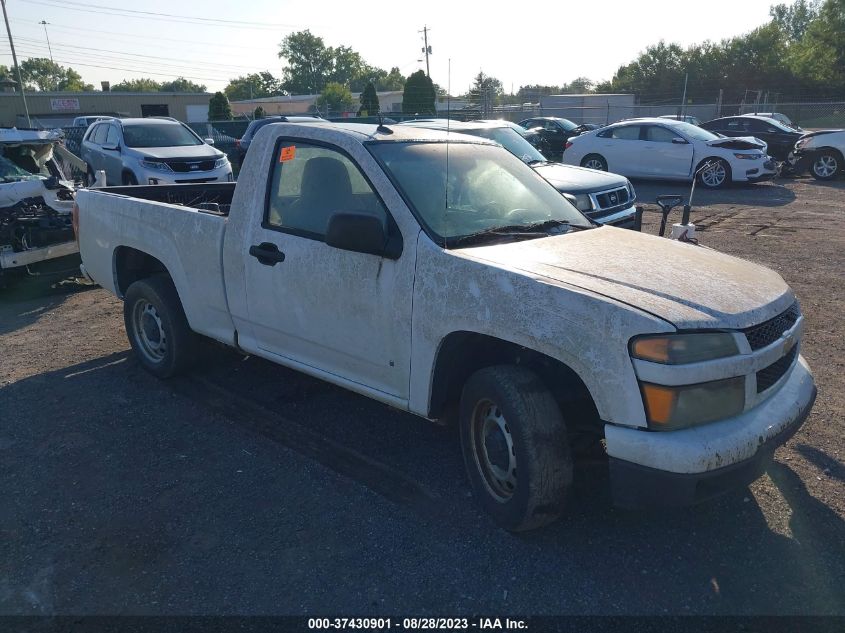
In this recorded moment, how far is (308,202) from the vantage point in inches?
161

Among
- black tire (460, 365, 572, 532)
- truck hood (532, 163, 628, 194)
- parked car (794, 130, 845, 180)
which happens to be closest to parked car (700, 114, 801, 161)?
parked car (794, 130, 845, 180)

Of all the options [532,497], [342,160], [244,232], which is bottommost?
[532,497]

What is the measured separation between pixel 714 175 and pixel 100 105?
169 ft

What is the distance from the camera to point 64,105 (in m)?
51.4

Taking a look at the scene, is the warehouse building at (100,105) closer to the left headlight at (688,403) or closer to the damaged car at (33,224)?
the damaged car at (33,224)

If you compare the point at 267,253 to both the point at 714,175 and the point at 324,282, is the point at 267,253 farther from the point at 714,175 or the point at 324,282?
the point at 714,175

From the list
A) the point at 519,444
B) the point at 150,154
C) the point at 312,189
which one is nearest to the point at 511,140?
the point at 312,189

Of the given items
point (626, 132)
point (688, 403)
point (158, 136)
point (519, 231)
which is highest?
point (519, 231)

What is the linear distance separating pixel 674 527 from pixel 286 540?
6.49ft

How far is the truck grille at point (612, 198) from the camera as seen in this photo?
8984 mm

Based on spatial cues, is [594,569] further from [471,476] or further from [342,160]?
[342,160]

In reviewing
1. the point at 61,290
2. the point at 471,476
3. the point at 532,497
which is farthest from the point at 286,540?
the point at 61,290

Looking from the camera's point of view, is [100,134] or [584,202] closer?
[584,202]

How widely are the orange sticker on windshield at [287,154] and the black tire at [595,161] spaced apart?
48.1ft
